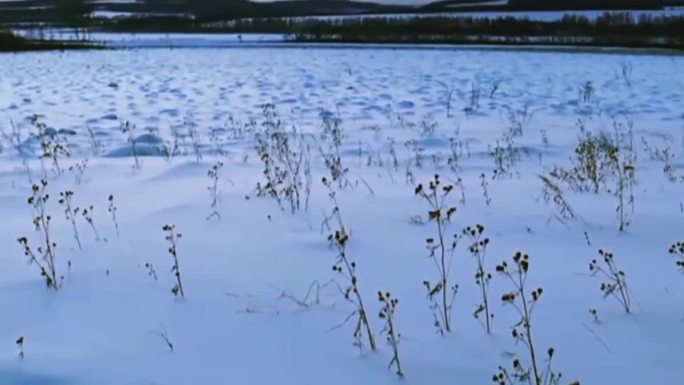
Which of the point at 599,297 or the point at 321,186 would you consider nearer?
the point at 599,297

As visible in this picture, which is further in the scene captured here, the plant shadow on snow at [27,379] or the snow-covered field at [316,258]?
the snow-covered field at [316,258]

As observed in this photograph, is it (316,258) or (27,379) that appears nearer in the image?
(27,379)

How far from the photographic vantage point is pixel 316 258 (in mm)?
4258

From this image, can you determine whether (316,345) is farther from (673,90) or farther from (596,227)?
(673,90)

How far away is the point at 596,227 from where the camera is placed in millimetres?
4840

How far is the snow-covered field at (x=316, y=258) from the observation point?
2986mm

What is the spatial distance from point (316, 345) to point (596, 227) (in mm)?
2459

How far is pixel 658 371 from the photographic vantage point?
283 centimetres

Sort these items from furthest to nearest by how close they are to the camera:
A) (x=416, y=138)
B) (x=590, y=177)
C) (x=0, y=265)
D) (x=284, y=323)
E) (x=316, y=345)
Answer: (x=416, y=138) → (x=590, y=177) → (x=0, y=265) → (x=284, y=323) → (x=316, y=345)

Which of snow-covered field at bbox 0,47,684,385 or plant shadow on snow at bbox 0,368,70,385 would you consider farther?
snow-covered field at bbox 0,47,684,385

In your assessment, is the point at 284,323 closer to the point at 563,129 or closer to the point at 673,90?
the point at 563,129

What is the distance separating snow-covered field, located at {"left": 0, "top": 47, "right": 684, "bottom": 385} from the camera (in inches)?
118

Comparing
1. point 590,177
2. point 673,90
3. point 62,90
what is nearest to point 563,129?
point 590,177

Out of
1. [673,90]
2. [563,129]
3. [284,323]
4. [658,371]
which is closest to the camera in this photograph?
[658,371]
